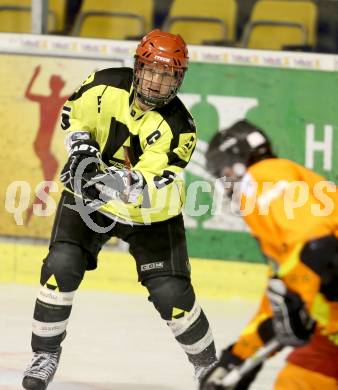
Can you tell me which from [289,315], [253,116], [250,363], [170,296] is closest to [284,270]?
[289,315]

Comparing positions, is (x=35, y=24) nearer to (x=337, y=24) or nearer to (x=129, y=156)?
(x=337, y=24)

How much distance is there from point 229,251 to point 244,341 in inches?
137

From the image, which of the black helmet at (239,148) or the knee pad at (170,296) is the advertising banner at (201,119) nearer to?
the knee pad at (170,296)

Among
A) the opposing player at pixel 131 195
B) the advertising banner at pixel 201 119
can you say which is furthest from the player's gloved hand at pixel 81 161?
the advertising banner at pixel 201 119

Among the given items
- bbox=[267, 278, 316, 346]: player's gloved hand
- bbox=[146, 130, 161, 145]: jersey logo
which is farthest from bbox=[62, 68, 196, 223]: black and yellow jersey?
bbox=[267, 278, 316, 346]: player's gloved hand

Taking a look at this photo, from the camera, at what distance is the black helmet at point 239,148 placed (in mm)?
3375

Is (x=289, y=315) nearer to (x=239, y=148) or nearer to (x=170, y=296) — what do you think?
(x=239, y=148)

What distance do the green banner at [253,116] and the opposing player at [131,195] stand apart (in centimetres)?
194

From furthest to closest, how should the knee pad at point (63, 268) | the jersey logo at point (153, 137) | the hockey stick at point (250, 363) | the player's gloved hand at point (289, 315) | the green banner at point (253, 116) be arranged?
the green banner at point (253, 116) < the jersey logo at point (153, 137) < the knee pad at point (63, 268) < the hockey stick at point (250, 363) < the player's gloved hand at point (289, 315)

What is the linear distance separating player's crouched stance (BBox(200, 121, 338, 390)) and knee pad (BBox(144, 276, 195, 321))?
4.11ft

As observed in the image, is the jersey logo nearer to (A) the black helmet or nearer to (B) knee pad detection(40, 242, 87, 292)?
(B) knee pad detection(40, 242, 87, 292)

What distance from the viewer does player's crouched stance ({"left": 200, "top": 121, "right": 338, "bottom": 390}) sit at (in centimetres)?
320

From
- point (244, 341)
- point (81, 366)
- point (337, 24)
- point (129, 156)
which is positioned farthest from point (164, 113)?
point (337, 24)

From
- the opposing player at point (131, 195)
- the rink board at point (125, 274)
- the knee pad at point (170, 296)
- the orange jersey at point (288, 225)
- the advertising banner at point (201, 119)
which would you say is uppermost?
the orange jersey at point (288, 225)
